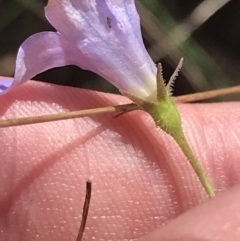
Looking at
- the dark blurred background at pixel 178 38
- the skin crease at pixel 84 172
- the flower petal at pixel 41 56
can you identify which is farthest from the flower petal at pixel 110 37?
the dark blurred background at pixel 178 38

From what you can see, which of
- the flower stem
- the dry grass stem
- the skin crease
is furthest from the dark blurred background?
the flower stem

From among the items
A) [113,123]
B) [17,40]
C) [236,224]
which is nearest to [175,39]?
[17,40]

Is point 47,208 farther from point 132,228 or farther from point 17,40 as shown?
point 17,40

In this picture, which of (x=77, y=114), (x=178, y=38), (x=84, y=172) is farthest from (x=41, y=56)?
(x=178, y=38)

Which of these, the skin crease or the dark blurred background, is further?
the dark blurred background

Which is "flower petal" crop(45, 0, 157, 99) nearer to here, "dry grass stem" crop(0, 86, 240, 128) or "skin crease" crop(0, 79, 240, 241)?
"dry grass stem" crop(0, 86, 240, 128)

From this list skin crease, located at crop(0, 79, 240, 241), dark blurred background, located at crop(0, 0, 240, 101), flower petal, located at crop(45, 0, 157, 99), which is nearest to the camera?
flower petal, located at crop(45, 0, 157, 99)

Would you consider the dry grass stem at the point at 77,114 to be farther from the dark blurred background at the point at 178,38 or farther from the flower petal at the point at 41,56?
the dark blurred background at the point at 178,38
